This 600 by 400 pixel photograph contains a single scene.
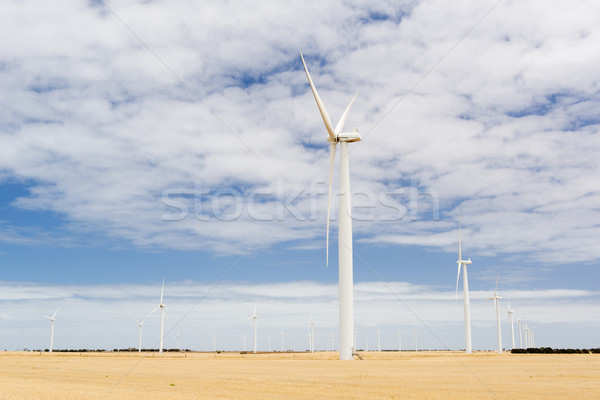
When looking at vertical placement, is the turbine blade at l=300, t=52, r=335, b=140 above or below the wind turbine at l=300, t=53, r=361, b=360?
above

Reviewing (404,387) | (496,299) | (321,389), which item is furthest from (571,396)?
(496,299)

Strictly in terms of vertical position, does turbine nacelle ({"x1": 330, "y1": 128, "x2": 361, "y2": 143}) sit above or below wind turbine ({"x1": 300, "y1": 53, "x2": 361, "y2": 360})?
above

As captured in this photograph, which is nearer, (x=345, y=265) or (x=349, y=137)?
(x=345, y=265)

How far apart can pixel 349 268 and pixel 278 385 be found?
39.0 m

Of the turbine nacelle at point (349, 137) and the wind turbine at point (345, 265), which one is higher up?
the turbine nacelle at point (349, 137)

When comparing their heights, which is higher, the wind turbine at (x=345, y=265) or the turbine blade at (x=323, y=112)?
the turbine blade at (x=323, y=112)

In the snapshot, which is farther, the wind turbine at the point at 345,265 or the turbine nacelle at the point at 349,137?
the turbine nacelle at the point at 349,137

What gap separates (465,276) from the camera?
124750mm

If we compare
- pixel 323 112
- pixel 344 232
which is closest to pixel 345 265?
pixel 344 232

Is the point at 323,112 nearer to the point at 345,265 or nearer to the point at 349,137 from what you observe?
the point at 349,137

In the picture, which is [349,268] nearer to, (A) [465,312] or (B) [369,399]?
(B) [369,399]

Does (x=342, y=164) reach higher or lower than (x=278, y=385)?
higher

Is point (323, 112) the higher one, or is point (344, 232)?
point (323, 112)

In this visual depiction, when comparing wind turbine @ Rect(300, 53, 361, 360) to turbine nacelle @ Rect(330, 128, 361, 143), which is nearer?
wind turbine @ Rect(300, 53, 361, 360)
